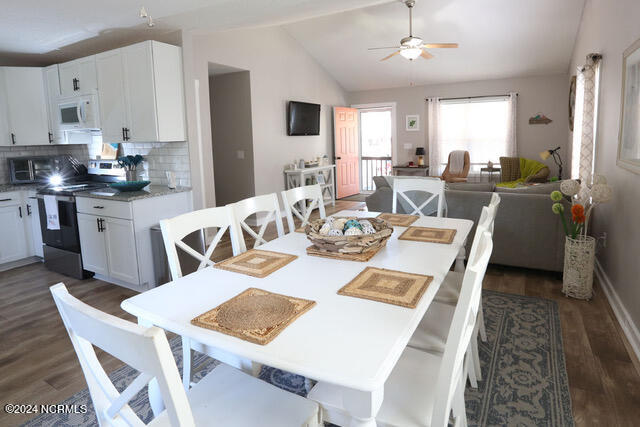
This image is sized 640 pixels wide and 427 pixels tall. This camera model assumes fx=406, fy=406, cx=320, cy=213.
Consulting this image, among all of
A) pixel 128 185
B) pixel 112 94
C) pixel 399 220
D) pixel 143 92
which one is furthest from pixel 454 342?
pixel 112 94

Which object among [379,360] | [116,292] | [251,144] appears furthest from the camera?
[251,144]

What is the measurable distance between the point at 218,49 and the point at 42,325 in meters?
3.95

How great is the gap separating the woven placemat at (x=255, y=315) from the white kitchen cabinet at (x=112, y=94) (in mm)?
3221

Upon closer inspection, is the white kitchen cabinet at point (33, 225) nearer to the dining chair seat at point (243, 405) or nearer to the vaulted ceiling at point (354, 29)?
the vaulted ceiling at point (354, 29)

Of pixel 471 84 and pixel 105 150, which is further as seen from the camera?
pixel 471 84

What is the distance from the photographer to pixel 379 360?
1026 millimetres

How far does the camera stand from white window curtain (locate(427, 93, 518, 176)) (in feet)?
26.1

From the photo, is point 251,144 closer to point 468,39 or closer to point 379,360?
point 468,39

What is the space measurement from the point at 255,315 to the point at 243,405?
29cm

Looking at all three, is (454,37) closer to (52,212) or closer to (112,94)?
(112,94)

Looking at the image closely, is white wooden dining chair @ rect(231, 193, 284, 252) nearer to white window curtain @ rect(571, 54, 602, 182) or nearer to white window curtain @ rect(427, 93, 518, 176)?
white window curtain @ rect(571, 54, 602, 182)

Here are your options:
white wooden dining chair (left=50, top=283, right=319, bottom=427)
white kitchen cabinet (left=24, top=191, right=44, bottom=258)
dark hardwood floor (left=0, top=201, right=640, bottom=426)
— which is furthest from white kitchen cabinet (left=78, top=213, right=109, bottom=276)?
white wooden dining chair (left=50, top=283, right=319, bottom=427)

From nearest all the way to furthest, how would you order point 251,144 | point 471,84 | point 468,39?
point 251,144 < point 468,39 < point 471,84

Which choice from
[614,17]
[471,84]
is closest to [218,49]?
[614,17]
